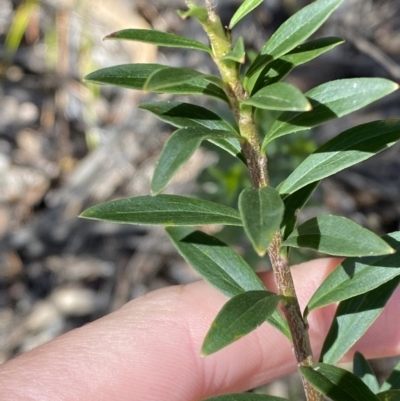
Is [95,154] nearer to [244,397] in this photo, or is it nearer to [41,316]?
[41,316]

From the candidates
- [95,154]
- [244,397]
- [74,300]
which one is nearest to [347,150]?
[244,397]

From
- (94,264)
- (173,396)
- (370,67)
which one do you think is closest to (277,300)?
(173,396)

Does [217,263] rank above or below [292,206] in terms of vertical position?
below

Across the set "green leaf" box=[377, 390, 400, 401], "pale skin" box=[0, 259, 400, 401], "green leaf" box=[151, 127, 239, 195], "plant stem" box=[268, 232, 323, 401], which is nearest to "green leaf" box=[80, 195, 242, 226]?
"plant stem" box=[268, 232, 323, 401]

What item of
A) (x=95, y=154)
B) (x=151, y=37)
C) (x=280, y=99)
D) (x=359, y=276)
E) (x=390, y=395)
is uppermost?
(x=95, y=154)

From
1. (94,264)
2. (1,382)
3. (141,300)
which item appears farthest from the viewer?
(94,264)

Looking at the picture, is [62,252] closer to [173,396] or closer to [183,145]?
[173,396]

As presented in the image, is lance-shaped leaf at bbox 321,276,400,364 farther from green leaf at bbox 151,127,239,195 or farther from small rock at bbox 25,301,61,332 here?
small rock at bbox 25,301,61,332
